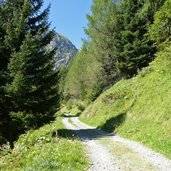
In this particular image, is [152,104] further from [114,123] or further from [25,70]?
[25,70]

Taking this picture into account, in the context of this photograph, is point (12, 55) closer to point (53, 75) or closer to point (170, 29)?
point (53, 75)

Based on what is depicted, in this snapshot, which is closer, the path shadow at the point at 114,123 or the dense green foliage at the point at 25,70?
the dense green foliage at the point at 25,70

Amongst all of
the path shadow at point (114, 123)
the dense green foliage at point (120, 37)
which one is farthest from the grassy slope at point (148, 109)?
the dense green foliage at point (120, 37)

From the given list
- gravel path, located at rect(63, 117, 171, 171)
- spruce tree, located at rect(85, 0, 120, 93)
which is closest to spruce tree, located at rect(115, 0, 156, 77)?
spruce tree, located at rect(85, 0, 120, 93)

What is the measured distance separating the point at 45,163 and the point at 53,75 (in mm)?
14870

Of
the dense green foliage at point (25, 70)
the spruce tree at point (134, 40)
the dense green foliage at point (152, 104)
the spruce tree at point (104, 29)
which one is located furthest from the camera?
the spruce tree at point (104, 29)

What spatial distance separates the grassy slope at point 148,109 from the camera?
20.8 m

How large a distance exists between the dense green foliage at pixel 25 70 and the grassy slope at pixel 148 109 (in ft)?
22.7

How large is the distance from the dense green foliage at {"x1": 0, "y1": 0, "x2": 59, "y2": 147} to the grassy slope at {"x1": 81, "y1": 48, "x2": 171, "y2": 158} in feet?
22.7

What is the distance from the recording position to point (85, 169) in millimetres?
13445

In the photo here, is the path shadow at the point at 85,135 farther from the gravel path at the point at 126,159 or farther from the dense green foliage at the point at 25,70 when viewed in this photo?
the gravel path at the point at 126,159

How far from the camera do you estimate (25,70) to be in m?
24.4

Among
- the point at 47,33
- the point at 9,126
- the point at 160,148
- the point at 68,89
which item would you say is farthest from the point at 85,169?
the point at 68,89

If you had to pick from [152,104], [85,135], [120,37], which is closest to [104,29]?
[120,37]
